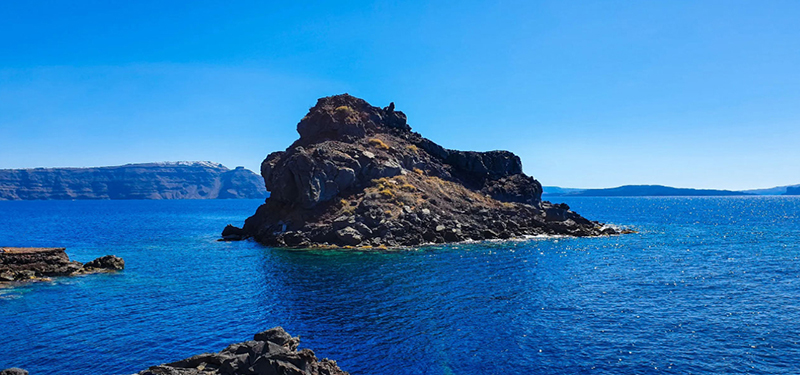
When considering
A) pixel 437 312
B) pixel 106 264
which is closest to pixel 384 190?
pixel 106 264

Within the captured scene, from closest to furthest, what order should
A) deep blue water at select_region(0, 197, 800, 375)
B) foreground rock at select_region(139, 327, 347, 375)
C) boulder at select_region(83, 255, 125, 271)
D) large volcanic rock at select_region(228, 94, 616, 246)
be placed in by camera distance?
foreground rock at select_region(139, 327, 347, 375)
deep blue water at select_region(0, 197, 800, 375)
boulder at select_region(83, 255, 125, 271)
large volcanic rock at select_region(228, 94, 616, 246)

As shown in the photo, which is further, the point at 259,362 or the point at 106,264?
the point at 106,264

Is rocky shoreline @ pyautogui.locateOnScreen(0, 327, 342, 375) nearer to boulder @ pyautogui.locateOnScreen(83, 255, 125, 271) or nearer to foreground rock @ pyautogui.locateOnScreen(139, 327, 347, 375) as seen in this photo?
foreground rock @ pyautogui.locateOnScreen(139, 327, 347, 375)

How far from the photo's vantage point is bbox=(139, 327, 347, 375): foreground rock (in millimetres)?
24391

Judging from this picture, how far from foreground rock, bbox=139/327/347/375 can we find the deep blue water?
18.7 ft

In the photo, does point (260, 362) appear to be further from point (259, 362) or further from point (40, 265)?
point (40, 265)

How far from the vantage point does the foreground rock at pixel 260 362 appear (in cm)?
2439

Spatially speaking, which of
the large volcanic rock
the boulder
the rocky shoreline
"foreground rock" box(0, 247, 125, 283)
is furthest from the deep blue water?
the large volcanic rock

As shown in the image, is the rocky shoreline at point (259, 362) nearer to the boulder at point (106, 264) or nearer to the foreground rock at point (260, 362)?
the foreground rock at point (260, 362)

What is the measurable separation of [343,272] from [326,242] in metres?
25.5

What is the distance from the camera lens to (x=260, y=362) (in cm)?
2450

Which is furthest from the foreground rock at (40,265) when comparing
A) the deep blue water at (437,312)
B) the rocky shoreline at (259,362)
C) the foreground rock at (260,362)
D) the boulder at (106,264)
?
the foreground rock at (260,362)

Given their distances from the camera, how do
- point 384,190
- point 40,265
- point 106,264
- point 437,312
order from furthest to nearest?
point 384,190
point 106,264
point 40,265
point 437,312

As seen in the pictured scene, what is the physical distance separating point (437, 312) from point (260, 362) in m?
22.1
